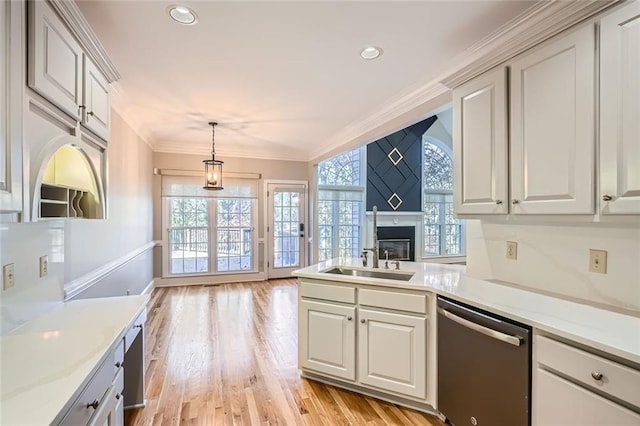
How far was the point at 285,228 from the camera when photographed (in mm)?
6504

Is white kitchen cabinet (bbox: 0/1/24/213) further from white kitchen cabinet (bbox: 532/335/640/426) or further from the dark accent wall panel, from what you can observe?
the dark accent wall panel

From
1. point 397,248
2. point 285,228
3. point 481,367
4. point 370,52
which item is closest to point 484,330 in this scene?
point 481,367

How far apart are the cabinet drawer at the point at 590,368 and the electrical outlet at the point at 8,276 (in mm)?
2503

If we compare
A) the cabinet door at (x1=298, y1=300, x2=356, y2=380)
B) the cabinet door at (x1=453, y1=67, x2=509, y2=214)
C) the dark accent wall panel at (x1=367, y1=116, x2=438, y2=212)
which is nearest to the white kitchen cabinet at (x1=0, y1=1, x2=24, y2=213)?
the cabinet door at (x1=298, y1=300, x2=356, y2=380)

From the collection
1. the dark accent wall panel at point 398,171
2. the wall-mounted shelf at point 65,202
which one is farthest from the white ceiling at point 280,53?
the dark accent wall panel at point 398,171

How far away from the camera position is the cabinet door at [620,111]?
1.32 m

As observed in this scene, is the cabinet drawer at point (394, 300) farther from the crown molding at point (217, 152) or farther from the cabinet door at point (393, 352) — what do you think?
the crown molding at point (217, 152)

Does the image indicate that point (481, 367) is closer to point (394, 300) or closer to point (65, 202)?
point (394, 300)

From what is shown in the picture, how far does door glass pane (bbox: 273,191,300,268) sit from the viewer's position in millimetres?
6438

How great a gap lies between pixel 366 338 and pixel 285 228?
14.6 feet

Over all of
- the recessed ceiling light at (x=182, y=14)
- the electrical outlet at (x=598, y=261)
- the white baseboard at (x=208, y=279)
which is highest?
the recessed ceiling light at (x=182, y=14)

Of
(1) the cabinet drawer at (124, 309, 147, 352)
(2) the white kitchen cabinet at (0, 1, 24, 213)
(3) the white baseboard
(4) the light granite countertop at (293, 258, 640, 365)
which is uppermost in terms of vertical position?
(2) the white kitchen cabinet at (0, 1, 24, 213)

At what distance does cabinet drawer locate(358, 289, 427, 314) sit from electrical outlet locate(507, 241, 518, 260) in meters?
0.70

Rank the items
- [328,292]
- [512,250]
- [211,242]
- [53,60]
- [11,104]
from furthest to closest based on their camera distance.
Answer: [211,242], [328,292], [512,250], [53,60], [11,104]
